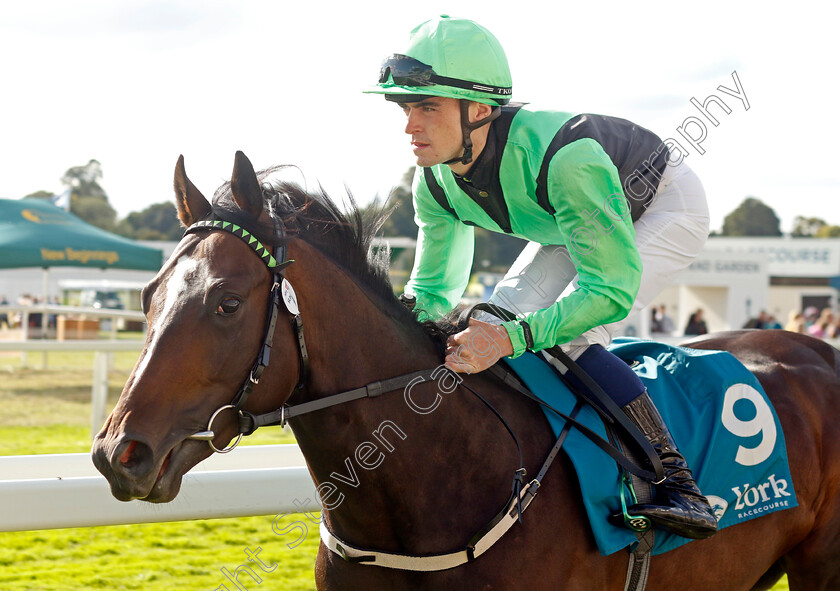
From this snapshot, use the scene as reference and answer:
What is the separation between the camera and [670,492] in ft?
7.36

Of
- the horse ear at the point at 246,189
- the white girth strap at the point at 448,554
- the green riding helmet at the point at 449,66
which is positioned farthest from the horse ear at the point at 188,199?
the white girth strap at the point at 448,554

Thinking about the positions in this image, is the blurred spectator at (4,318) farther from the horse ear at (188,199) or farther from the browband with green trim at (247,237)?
the browband with green trim at (247,237)

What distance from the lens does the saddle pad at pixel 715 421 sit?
2.32 metres

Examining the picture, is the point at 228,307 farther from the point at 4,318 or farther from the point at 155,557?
the point at 4,318

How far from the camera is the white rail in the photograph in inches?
97.9

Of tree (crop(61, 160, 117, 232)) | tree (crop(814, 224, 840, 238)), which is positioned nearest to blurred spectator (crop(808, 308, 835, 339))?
tree (crop(61, 160, 117, 232))

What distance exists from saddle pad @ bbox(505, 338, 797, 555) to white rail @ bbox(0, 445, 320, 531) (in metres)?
1.07

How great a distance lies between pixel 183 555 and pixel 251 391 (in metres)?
3.05

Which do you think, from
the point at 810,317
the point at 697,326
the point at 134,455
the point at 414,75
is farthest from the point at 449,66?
the point at 810,317

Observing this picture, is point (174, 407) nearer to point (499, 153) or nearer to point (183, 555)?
point (499, 153)

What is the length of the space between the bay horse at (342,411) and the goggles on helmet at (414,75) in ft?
1.25

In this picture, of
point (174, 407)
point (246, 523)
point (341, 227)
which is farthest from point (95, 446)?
point (246, 523)

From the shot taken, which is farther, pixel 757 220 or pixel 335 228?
pixel 757 220

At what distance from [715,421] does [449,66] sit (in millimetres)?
1391
